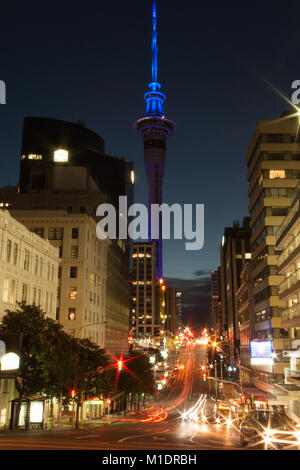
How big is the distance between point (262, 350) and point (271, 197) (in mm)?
27859

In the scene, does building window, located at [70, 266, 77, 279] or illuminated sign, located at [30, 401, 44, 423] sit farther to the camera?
building window, located at [70, 266, 77, 279]

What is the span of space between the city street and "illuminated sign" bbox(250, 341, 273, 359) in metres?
16.1

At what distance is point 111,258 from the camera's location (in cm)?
10262

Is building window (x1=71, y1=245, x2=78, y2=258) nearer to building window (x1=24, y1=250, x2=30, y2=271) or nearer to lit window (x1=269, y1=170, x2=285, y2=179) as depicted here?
building window (x1=24, y1=250, x2=30, y2=271)

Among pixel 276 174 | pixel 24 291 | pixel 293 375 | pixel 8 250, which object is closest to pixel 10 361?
pixel 8 250

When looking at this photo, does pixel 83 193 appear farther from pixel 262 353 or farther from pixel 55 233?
pixel 262 353

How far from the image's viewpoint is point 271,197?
80.0 m

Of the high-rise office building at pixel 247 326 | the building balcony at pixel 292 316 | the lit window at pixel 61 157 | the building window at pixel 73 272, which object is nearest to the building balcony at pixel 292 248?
the building balcony at pixel 292 316

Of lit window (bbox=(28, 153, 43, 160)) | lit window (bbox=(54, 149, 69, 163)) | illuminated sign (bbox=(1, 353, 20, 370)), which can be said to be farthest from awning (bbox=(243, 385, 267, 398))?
lit window (bbox=(28, 153, 43, 160))

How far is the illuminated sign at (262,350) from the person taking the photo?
69875 millimetres

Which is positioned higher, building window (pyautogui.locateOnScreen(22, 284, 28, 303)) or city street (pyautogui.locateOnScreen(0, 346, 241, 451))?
building window (pyautogui.locateOnScreen(22, 284, 28, 303))

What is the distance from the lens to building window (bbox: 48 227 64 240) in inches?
3059
